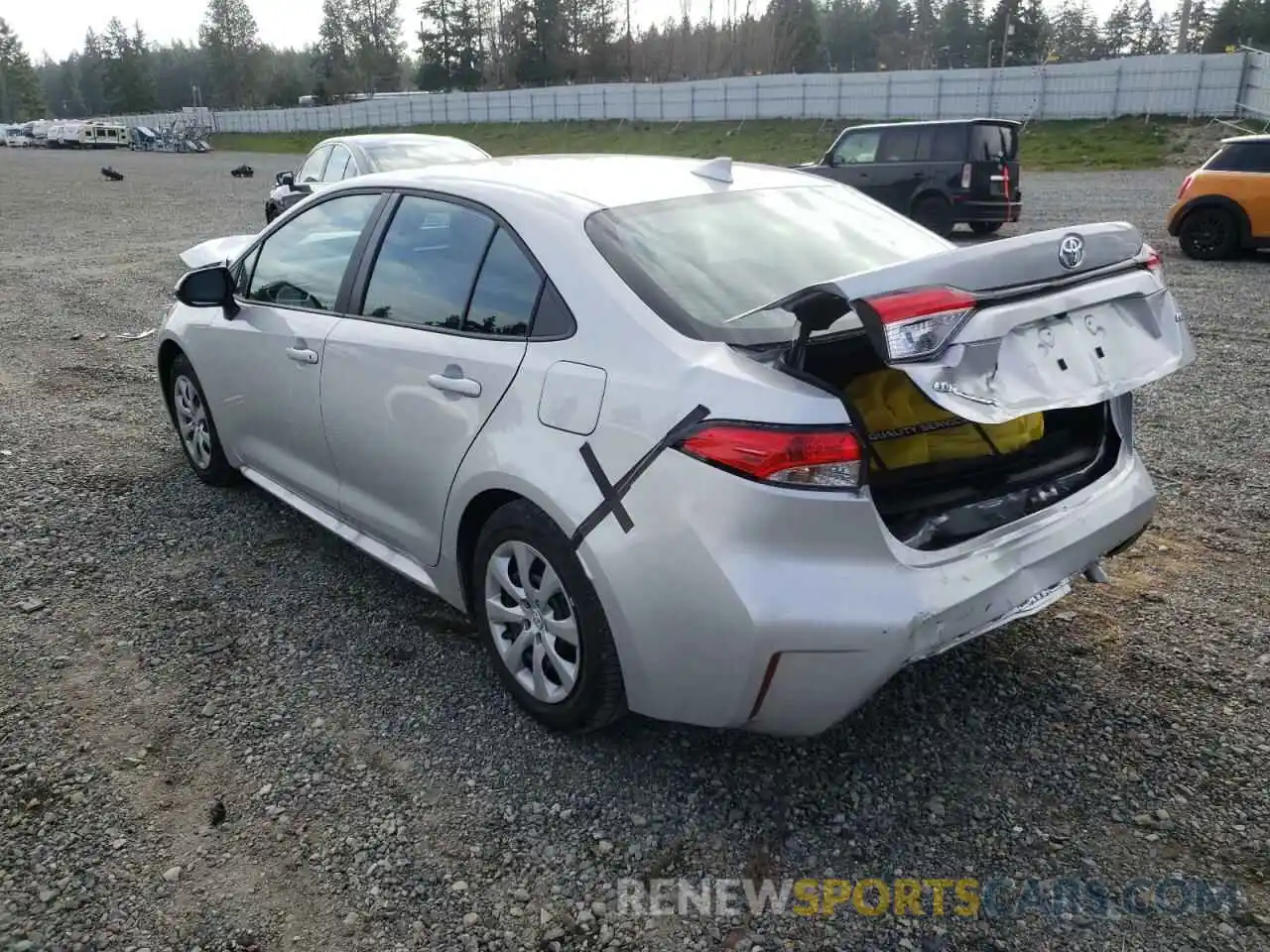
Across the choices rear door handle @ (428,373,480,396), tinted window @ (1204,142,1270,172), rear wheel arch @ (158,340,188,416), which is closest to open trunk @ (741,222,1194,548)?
rear door handle @ (428,373,480,396)

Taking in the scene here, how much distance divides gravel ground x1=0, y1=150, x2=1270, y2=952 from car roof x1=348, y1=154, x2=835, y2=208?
1624 millimetres

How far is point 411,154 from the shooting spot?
1162 centimetres

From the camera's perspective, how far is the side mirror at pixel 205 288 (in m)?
4.40

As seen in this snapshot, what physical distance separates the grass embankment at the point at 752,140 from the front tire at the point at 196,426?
92.5 ft

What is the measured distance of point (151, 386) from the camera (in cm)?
726

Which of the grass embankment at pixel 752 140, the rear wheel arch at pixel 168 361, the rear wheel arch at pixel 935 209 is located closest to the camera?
the rear wheel arch at pixel 168 361

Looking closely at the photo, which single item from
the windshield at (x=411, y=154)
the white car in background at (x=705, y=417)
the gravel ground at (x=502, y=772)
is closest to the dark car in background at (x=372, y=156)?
the windshield at (x=411, y=154)

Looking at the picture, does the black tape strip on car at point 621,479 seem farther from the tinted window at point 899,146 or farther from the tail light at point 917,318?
the tinted window at point 899,146

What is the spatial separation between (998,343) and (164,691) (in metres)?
2.87

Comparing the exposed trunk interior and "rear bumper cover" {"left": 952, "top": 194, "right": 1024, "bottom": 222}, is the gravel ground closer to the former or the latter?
the exposed trunk interior

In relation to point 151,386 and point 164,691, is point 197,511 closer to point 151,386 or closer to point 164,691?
point 164,691

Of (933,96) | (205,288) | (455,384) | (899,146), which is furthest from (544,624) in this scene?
(933,96)

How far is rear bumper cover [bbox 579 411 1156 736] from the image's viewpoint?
95.2 inches

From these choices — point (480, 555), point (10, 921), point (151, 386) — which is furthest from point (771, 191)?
point (151, 386)
